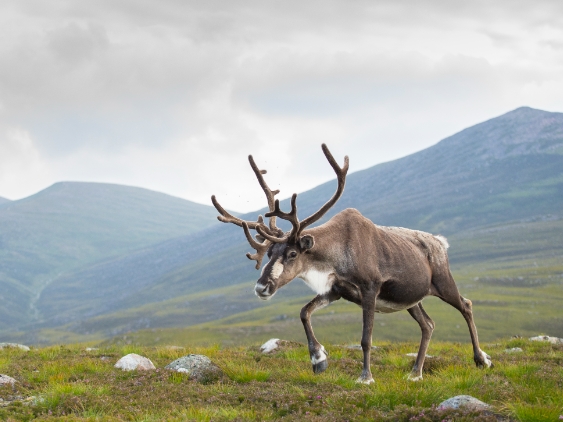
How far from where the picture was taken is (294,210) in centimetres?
1201

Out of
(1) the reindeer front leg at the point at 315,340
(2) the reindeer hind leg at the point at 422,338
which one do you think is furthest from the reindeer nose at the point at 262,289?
(2) the reindeer hind leg at the point at 422,338

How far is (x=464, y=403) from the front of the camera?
29.0 ft

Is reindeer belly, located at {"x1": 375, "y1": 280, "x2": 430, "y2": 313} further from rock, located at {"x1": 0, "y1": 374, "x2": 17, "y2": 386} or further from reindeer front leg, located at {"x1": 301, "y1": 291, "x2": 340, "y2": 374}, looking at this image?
rock, located at {"x1": 0, "y1": 374, "x2": 17, "y2": 386}

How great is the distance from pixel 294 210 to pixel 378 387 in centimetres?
369

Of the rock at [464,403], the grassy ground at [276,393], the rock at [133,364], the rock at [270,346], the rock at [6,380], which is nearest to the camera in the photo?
the rock at [464,403]

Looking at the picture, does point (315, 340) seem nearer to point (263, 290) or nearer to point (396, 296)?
point (263, 290)

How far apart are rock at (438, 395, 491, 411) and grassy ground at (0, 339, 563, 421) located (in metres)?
0.17

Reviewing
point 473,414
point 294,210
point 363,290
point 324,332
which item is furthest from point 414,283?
point 324,332

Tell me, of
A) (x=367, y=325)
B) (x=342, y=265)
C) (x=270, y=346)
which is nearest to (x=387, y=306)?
(x=367, y=325)

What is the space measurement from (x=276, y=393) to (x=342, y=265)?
319 cm

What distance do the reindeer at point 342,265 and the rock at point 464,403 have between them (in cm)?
276

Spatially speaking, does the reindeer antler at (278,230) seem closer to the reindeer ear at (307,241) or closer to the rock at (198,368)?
the reindeer ear at (307,241)

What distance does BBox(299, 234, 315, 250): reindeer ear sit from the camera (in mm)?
12188

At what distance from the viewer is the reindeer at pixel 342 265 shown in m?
12.3
